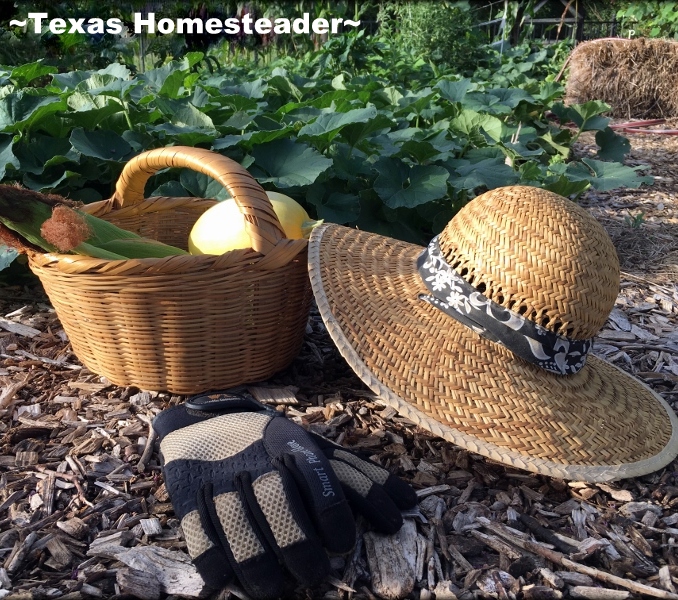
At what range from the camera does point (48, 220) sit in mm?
1439

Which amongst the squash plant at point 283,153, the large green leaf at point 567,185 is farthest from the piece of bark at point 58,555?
the large green leaf at point 567,185

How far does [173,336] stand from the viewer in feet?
5.18

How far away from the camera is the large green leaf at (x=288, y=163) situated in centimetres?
218

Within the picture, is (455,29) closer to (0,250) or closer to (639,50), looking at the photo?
(639,50)

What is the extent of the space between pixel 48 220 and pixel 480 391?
997 mm

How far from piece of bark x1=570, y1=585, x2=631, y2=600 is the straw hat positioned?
199 mm

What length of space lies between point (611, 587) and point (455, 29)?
7.80 m

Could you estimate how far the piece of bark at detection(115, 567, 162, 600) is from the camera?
1.13 meters

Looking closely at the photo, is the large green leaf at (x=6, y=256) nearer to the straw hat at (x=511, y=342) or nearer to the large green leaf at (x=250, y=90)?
the straw hat at (x=511, y=342)

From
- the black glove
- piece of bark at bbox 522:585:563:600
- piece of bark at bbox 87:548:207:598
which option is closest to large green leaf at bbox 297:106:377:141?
the black glove

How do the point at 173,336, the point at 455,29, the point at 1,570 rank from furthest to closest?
the point at 455,29
the point at 173,336
the point at 1,570

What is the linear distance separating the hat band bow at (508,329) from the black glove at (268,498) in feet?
1.21

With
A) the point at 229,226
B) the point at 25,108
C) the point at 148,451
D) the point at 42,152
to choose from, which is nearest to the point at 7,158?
the point at 42,152

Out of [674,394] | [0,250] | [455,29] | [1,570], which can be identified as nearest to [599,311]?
[674,394]
